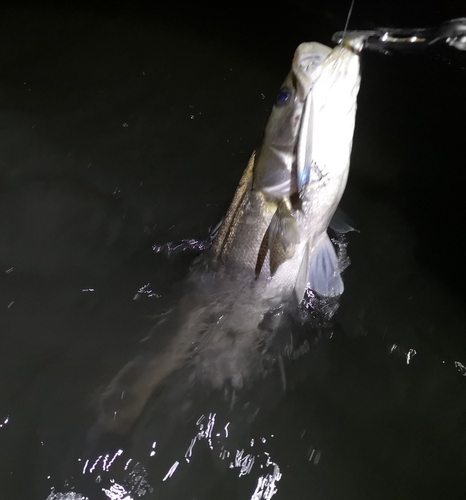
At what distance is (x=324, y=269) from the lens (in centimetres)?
141

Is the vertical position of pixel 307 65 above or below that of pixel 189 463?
above

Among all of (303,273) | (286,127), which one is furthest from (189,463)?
(286,127)

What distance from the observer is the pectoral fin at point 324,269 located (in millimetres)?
1407

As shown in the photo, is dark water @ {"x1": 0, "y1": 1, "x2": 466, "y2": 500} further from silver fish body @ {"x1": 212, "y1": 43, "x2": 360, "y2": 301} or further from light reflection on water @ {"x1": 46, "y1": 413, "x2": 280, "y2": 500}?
silver fish body @ {"x1": 212, "y1": 43, "x2": 360, "y2": 301}

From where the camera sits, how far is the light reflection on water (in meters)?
Result: 1.21

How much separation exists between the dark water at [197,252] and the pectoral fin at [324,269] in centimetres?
20

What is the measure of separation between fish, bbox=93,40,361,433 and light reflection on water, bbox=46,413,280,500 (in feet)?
0.31

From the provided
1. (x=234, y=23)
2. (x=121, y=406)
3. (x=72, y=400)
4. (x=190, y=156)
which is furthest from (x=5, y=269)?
(x=234, y=23)

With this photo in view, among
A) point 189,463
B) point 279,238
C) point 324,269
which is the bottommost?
point 189,463

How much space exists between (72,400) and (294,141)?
93cm

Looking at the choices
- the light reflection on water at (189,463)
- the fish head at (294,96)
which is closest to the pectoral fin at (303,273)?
the fish head at (294,96)

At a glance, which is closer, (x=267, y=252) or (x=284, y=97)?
(x=284, y=97)

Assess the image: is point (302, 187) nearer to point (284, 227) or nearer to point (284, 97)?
point (284, 227)

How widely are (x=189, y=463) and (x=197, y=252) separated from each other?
0.69 m
